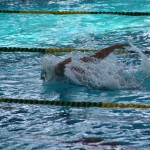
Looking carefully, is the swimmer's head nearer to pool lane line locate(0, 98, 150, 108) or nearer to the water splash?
the water splash

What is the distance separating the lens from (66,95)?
426 cm

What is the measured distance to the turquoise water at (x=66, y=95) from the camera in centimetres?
333

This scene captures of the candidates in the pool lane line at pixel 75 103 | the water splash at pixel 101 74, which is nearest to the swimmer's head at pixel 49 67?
the water splash at pixel 101 74

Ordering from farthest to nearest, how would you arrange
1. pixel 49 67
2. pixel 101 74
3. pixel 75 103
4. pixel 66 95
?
pixel 49 67, pixel 101 74, pixel 66 95, pixel 75 103

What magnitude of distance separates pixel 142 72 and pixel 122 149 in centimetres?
156

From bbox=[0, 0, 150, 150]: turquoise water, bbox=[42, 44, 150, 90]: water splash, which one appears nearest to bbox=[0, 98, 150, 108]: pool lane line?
bbox=[0, 0, 150, 150]: turquoise water

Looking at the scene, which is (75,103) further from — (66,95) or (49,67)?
(49,67)

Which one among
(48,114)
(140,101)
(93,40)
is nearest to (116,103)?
(140,101)

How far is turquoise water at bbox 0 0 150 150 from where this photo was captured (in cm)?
333

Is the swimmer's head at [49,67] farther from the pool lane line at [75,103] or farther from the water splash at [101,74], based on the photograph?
the pool lane line at [75,103]

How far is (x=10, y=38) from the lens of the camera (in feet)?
20.9

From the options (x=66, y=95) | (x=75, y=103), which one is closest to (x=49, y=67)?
(x=66, y=95)

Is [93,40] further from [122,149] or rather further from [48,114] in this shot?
[122,149]

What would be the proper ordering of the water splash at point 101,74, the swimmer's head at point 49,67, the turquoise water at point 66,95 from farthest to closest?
the swimmer's head at point 49,67, the water splash at point 101,74, the turquoise water at point 66,95
